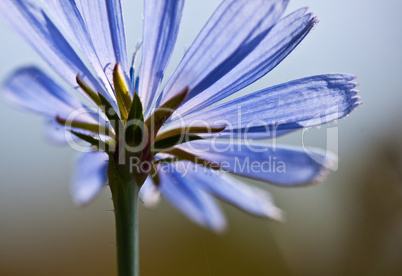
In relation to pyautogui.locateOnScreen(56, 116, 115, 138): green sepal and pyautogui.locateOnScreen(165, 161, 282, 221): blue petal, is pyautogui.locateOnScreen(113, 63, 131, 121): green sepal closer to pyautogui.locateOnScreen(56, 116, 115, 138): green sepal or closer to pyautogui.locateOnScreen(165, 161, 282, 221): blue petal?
pyautogui.locateOnScreen(56, 116, 115, 138): green sepal

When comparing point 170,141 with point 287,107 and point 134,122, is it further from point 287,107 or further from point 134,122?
→ point 287,107

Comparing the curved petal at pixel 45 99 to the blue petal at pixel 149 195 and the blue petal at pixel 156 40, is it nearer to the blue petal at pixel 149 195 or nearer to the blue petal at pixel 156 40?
the blue petal at pixel 156 40

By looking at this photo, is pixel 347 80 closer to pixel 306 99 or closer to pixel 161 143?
pixel 306 99

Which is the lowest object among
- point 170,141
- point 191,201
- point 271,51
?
point 191,201

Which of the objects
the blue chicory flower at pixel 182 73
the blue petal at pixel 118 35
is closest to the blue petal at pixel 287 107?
the blue chicory flower at pixel 182 73

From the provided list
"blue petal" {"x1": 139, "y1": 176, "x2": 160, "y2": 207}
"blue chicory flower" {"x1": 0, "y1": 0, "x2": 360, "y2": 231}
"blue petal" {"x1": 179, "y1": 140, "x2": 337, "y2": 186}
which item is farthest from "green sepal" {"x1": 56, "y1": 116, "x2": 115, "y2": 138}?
"blue petal" {"x1": 139, "y1": 176, "x2": 160, "y2": 207}

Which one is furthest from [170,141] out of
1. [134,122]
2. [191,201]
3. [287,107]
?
[191,201]

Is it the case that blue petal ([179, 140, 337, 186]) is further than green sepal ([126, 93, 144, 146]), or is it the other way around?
blue petal ([179, 140, 337, 186])
